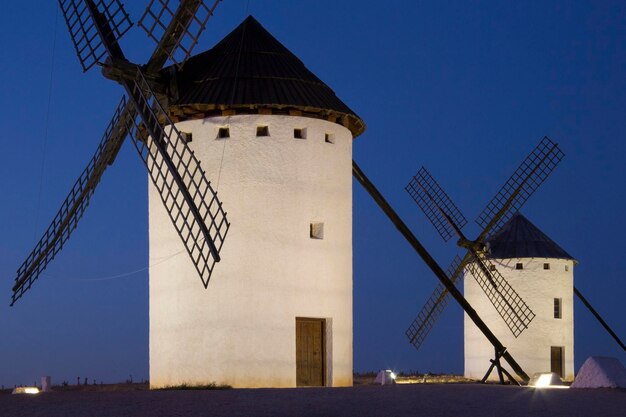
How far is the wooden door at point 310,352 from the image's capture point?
20.0m

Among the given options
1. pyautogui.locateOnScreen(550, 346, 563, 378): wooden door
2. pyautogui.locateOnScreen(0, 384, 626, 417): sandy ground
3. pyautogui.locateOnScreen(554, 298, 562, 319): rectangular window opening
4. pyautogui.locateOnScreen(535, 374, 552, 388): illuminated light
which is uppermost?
pyautogui.locateOnScreen(554, 298, 562, 319): rectangular window opening

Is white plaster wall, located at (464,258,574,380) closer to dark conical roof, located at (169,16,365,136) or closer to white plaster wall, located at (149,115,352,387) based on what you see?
dark conical roof, located at (169,16,365,136)

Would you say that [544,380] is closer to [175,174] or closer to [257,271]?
[257,271]

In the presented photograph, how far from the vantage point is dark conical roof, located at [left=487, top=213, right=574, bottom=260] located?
109 ft

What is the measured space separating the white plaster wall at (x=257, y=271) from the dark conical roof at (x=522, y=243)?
43.2 feet

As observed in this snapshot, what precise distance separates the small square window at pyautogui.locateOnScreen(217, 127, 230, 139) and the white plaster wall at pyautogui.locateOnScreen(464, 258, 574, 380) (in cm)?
1564

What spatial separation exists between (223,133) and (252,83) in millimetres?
1155

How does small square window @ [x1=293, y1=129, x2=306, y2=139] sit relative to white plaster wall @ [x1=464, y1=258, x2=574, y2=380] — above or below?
above

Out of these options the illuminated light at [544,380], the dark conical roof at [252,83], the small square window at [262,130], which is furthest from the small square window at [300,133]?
the illuminated light at [544,380]

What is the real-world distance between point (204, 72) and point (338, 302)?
5416mm

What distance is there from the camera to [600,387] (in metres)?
17.4

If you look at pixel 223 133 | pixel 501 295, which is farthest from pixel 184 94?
pixel 501 295

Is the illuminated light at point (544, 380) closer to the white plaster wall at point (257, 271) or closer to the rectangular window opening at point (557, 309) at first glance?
the white plaster wall at point (257, 271)

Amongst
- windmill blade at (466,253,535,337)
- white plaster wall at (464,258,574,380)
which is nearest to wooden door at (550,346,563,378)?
white plaster wall at (464,258,574,380)
